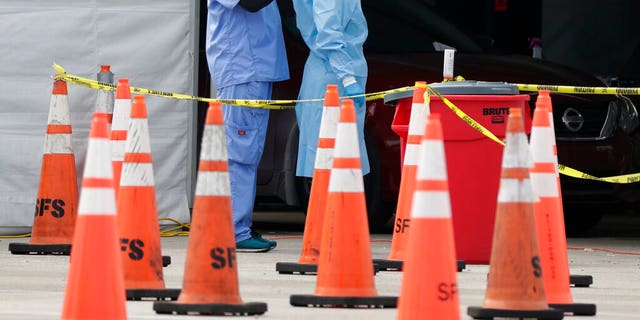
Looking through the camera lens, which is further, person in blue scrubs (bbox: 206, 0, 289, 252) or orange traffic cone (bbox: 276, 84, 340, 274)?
person in blue scrubs (bbox: 206, 0, 289, 252)

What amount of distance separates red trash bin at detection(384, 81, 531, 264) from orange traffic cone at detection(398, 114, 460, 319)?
330 centimetres

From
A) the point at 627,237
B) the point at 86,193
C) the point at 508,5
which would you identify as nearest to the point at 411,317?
the point at 86,193

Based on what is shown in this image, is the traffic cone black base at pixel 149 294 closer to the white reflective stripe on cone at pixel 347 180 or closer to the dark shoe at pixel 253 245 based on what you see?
the white reflective stripe on cone at pixel 347 180

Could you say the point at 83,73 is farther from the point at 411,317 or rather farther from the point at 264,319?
the point at 411,317

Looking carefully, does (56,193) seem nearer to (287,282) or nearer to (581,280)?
(287,282)

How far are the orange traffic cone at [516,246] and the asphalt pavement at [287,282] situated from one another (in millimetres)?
550

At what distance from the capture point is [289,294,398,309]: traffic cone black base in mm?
6984

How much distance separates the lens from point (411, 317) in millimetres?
5988

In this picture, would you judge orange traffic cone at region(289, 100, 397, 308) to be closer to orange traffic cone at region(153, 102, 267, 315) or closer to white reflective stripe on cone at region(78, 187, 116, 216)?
orange traffic cone at region(153, 102, 267, 315)

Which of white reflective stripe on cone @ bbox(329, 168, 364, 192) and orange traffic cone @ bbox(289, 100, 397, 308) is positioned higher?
white reflective stripe on cone @ bbox(329, 168, 364, 192)

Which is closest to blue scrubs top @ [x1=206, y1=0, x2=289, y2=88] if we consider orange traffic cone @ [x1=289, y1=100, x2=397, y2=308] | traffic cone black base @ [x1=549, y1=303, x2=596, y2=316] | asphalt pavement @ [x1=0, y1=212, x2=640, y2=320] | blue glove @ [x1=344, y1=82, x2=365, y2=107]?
blue glove @ [x1=344, y1=82, x2=365, y2=107]

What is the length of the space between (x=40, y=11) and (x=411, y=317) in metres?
6.22

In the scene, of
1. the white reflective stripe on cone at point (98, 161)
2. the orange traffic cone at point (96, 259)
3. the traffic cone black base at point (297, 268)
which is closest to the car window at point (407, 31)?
the traffic cone black base at point (297, 268)

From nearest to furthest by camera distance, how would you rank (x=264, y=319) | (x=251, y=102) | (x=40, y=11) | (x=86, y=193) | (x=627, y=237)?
(x=86, y=193)
(x=264, y=319)
(x=251, y=102)
(x=40, y=11)
(x=627, y=237)
